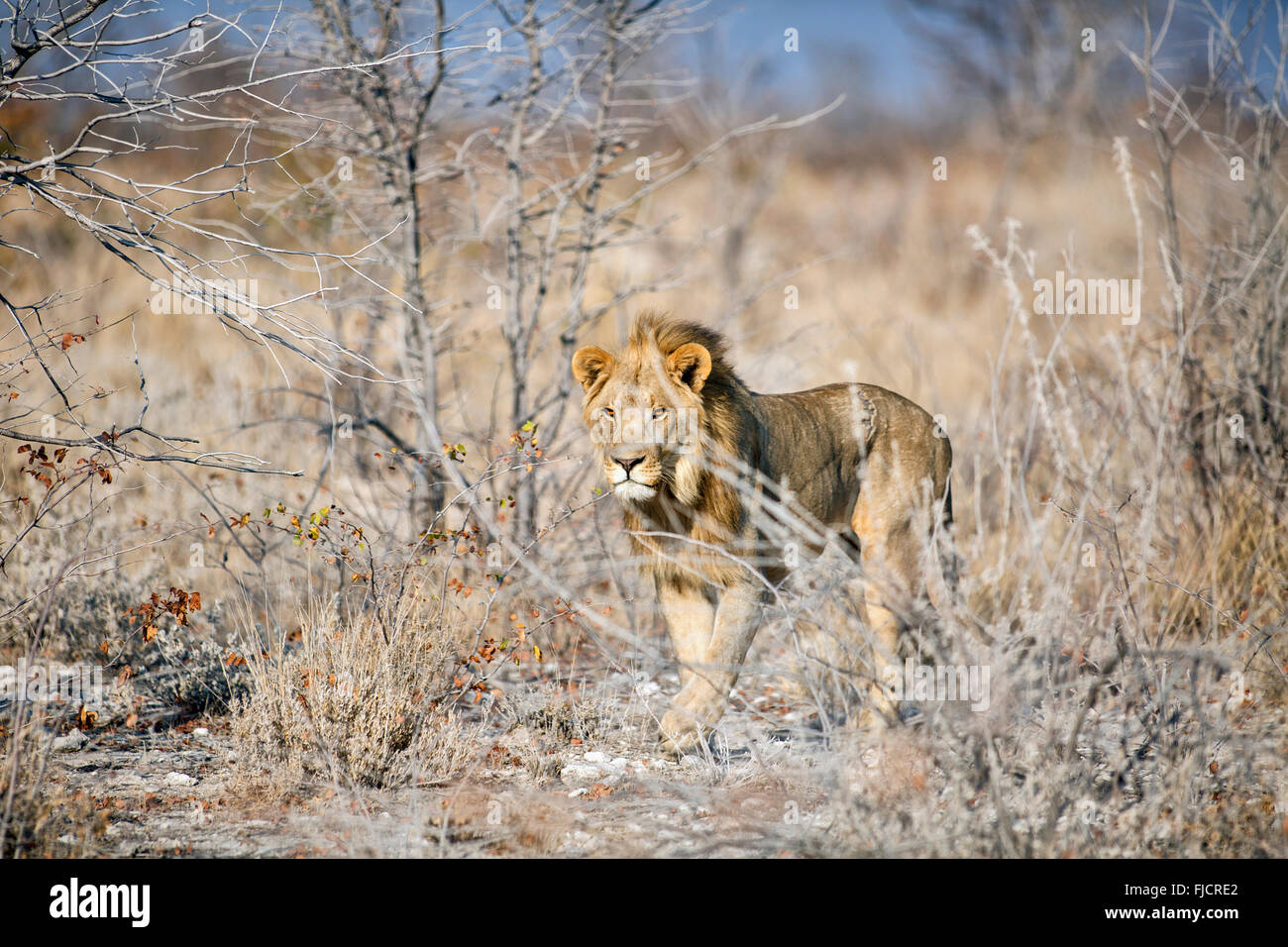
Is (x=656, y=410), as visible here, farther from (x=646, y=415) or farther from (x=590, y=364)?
(x=590, y=364)

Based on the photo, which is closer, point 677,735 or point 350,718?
point 350,718

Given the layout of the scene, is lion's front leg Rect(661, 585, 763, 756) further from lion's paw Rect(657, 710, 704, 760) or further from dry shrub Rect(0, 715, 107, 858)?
dry shrub Rect(0, 715, 107, 858)

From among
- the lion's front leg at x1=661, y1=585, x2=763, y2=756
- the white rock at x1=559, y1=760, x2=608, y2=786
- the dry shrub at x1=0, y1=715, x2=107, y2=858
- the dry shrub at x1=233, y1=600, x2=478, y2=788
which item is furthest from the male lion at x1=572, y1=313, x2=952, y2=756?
the dry shrub at x1=0, y1=715, x2=107, y2=858

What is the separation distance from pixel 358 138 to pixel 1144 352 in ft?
17.8

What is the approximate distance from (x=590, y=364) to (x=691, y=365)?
465 millimetres

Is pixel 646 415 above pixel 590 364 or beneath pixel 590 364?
beneath

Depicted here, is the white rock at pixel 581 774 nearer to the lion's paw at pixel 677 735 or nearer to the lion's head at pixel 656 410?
the lion's paw at pixel 677 735

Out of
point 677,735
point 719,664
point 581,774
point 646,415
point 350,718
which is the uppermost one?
point 646,415

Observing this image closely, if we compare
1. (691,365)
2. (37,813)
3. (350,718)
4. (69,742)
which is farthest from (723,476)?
(69,742)

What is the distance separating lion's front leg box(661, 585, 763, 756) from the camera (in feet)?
15.5

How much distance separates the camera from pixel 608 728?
5195 mm

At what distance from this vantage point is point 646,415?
15.1 feet

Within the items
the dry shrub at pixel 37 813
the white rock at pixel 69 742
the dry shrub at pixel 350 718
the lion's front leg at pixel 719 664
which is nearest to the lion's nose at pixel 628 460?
the lion's front leg at pixel 719 664

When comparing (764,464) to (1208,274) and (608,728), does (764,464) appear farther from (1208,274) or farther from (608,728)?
(1208,274)
